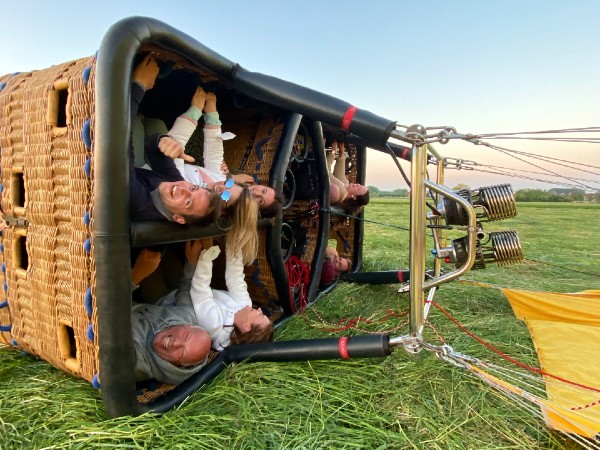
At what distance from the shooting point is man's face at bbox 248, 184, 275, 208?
2.09 metres

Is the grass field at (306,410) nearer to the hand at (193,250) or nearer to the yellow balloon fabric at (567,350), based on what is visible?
the yellow balloon fabric at (567,350)

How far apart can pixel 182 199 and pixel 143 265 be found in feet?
1.50

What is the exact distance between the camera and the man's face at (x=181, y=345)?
62.7 inches

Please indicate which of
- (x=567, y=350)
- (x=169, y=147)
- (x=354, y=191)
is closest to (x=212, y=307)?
(x=169, y=147)

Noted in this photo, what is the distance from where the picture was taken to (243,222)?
1.89 meters

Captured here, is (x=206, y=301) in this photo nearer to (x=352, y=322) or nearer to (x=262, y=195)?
(x=262, y=195)

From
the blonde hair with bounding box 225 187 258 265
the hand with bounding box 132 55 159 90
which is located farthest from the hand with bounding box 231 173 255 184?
the hand with bounding box 132 55 159 90

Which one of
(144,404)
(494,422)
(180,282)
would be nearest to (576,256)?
(494,422)

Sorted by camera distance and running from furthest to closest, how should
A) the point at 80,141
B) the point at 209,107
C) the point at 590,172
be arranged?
the point at 209,107 → the point at 590,172 → the point at 80,141

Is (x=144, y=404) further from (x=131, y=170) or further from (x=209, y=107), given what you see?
(x=209, y=107)

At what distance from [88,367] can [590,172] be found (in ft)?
6.46

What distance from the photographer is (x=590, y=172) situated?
5.40 feet

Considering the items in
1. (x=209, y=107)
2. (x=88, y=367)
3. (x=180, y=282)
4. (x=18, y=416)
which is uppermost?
(x=209, y=107)

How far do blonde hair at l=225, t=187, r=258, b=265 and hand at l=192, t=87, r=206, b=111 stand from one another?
45 cm
